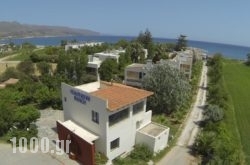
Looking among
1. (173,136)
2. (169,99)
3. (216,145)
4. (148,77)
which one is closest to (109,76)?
→ (148,77)

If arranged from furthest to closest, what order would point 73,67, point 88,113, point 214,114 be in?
point 73,67 < point 214,114 < point 88,113

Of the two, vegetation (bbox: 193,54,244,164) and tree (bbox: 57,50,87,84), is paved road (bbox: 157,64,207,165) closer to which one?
vegetation (bbox: 193,54,244,164)

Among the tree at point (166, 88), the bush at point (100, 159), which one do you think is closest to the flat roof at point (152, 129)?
the bush at point (100, 159)

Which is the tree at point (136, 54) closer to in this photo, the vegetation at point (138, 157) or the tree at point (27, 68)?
the tree at point (27, 68)

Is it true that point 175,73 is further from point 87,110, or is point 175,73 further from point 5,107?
point 5,107

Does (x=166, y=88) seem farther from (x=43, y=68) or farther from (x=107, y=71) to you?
(x=43, y=68)

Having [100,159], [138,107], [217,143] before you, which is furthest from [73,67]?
[217,143]

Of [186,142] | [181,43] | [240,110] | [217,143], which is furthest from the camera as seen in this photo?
[181,43]
